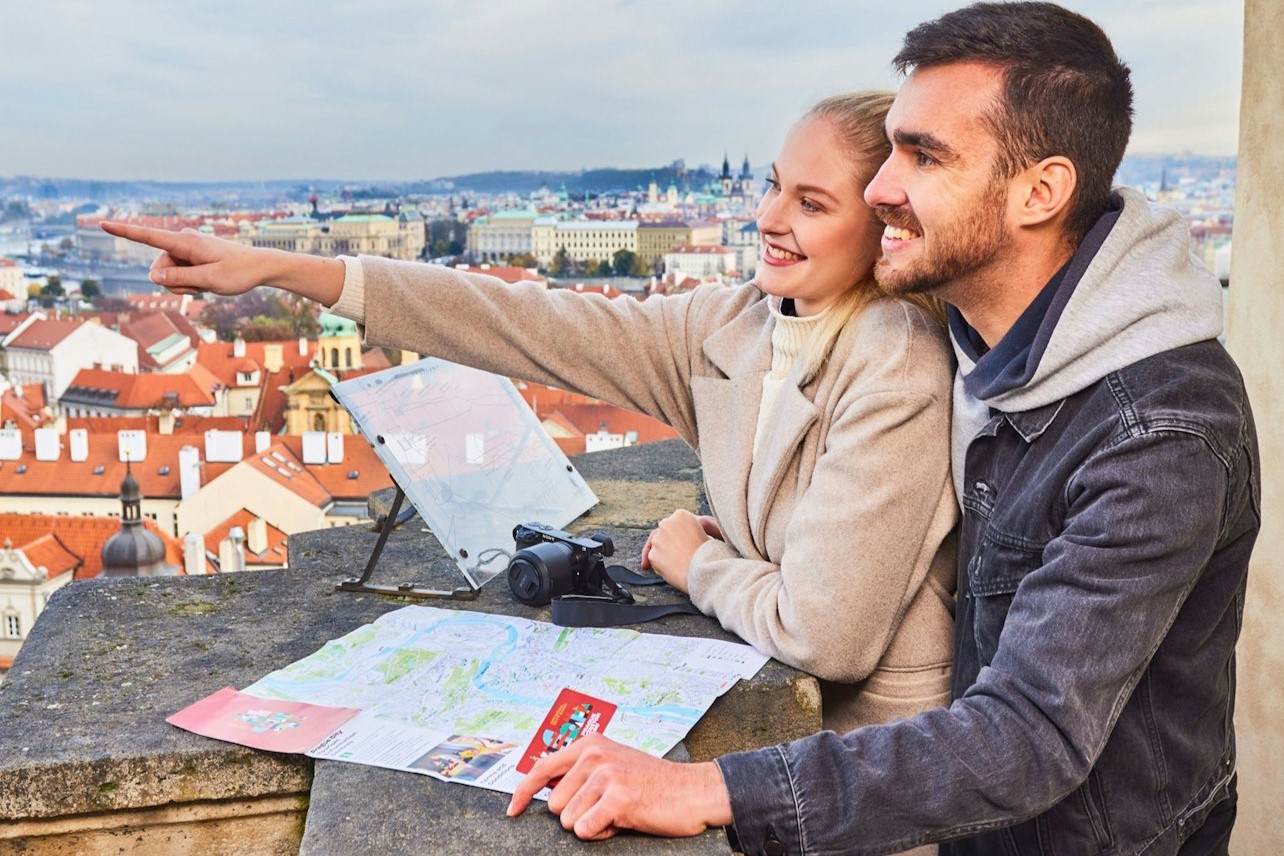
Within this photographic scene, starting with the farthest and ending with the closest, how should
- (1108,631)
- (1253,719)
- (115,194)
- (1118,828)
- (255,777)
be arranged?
(115,194) < (1253,719) < (255,777) < (1118,828) < (1108,631)

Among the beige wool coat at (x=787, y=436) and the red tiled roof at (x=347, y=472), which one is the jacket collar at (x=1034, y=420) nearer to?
the beige wool coat at (x=787, y=436)

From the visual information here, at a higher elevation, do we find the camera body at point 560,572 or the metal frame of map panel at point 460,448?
the metal frame of map panel at point 460,448

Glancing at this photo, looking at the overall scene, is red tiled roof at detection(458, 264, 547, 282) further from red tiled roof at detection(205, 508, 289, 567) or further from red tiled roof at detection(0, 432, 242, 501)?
red tiled roof at detection(0, 432, 242, 501)

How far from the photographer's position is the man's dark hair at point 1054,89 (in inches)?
42.0

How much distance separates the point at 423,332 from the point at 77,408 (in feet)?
129

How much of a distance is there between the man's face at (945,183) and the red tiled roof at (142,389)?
123 ft

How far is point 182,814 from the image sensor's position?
1154 mm

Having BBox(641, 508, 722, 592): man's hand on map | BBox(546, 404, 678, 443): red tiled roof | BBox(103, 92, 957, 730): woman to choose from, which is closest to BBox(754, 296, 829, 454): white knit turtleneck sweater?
BBox(103, 92, 957, 730): woman

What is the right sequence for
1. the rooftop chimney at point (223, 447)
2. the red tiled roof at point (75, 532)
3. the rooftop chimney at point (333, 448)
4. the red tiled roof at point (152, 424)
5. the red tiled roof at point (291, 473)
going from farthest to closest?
the red tiled roof at point (152, 424), the rooftop chimney at point (223, 447), the rooftop chimney at point (333, 448), the red tiled roof at point (291, 473), the red tiled roof at point (75, 532)

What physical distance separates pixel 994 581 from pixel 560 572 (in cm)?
52

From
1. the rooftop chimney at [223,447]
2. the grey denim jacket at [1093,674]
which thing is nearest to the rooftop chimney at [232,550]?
the rooftop chimney at [223,447]

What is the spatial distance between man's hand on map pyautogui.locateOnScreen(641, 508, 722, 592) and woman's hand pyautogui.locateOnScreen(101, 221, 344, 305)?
0.42m

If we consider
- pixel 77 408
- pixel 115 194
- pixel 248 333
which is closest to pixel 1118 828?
pixel 77 408

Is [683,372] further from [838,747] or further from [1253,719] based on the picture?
[1253,719]
